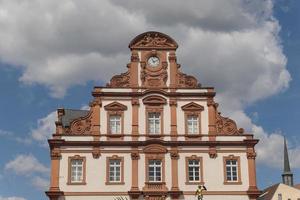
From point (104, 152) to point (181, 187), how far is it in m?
6.78

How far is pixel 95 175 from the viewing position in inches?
1716

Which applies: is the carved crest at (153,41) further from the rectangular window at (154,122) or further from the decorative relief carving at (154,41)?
the rectangular window at (154,122)

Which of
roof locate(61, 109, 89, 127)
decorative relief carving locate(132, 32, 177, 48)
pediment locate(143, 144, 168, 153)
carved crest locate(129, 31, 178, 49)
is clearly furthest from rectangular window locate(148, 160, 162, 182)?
decorative relief carving locate(132, 32, 177, 48)

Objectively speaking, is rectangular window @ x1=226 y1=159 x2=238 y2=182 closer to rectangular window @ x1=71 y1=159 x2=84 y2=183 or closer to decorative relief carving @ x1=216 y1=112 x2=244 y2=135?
decorative relief carving @ x1=216 y1=112 x2=244 y2=135

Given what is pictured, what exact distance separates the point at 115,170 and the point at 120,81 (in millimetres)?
7547

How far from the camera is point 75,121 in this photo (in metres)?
45.0

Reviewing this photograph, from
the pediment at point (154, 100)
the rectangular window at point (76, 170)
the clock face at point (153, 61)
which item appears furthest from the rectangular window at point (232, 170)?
the rectangular window at point (76, 170)

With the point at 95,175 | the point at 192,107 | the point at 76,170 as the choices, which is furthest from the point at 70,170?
the point at 192,107

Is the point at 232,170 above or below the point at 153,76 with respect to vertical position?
below

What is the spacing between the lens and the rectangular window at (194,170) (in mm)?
44125

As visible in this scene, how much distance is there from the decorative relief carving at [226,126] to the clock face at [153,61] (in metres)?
6.85

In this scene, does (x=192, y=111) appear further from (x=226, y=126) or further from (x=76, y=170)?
(x=76, y=170)

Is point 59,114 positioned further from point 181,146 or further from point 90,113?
point 181,146

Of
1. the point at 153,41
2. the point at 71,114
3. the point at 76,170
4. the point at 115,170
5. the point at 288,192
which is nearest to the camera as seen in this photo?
the point at 76,170
